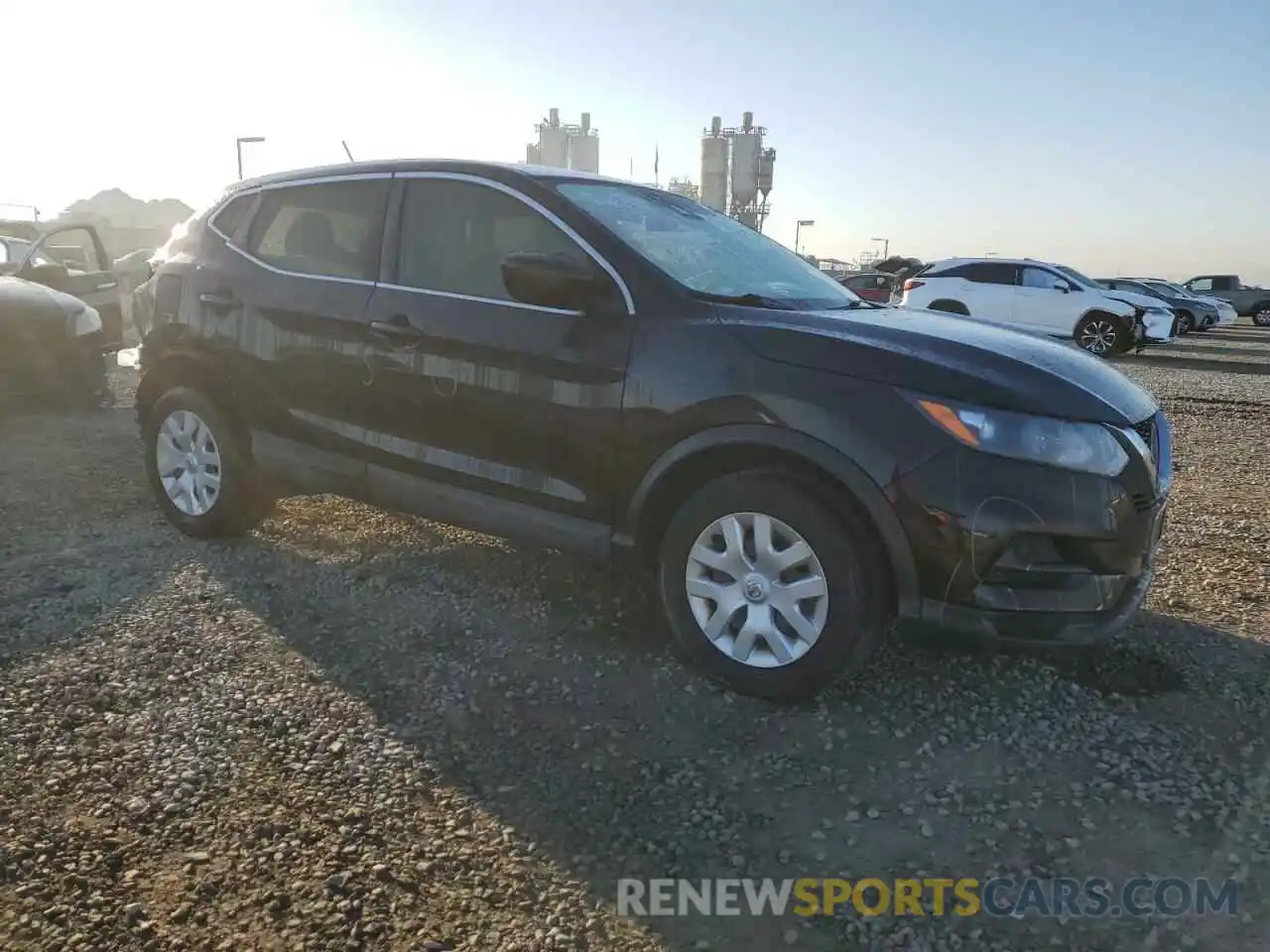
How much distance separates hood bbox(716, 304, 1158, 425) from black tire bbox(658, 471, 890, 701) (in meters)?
0.43

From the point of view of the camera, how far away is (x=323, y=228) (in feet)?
13.9

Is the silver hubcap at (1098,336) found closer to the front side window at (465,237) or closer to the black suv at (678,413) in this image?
the black suv at (678,413)

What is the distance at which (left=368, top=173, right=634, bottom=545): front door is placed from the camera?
3387mm

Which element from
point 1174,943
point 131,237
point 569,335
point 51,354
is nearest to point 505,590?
point 569,335

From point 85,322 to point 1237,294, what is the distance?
37.7m

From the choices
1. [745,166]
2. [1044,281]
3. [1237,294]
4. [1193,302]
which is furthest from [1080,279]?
[745,166]

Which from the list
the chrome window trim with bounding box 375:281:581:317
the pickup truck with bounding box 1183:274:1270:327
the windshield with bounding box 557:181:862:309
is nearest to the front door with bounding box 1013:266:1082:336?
the windshield with bounding box 557:181:862:309

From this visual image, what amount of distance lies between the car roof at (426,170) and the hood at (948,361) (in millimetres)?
1104

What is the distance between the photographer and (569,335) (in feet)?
11.2

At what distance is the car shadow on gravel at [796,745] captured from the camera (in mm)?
2395

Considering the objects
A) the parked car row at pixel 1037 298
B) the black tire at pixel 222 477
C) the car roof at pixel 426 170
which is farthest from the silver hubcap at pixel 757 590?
the parked car row at pixel 1037 298

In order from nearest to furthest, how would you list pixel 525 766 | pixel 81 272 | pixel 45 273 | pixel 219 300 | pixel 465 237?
pixel 525 766, pixel 465 237, pixel 219 300, pixel 45 273, pixel 81 272

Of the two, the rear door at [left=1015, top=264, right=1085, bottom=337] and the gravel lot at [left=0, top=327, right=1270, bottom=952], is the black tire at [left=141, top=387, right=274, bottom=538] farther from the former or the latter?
the rear door at [left=1015, top=264, right=1085, bottom=337]

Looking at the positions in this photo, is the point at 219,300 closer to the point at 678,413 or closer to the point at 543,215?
→ the point at 543,215
